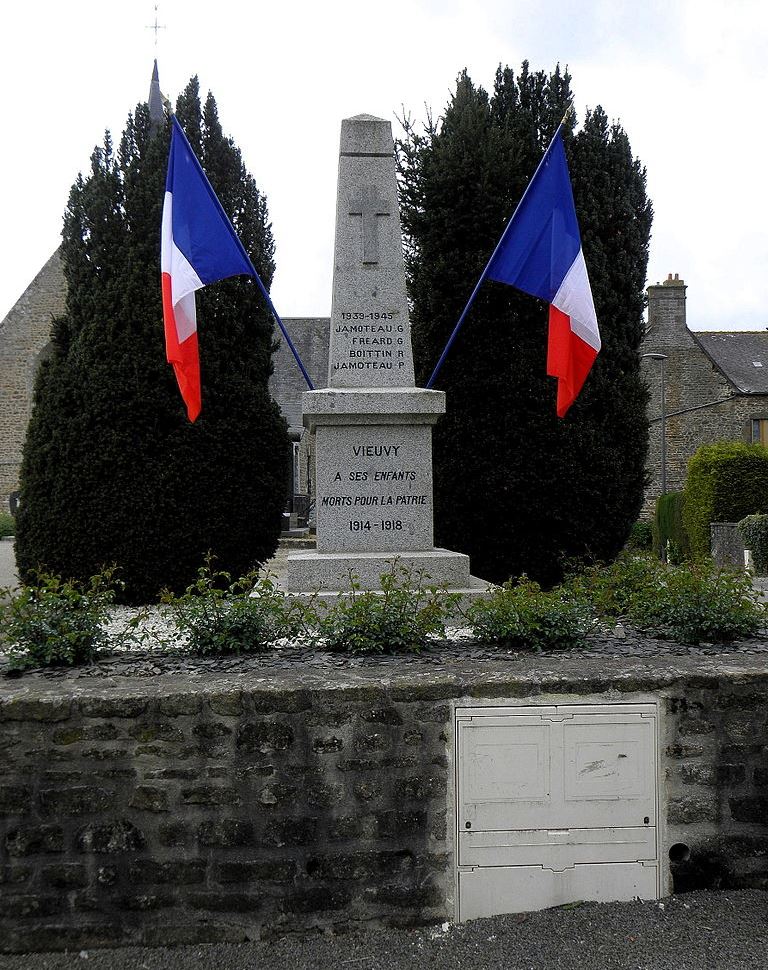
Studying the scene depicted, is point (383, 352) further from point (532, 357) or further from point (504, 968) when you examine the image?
point (504, 968)

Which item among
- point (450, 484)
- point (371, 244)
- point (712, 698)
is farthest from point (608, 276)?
point (712, 698)

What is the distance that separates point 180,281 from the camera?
5516 mm

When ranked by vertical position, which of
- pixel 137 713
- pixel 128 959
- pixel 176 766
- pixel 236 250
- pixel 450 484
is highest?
pixel 236 250

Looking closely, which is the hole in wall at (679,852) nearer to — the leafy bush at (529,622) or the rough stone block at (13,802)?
the leafy bush at (529,622)

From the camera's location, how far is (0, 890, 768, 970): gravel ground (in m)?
2.86

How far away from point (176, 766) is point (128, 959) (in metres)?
0.68

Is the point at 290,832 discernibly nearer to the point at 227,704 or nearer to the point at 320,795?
the point at 320,795

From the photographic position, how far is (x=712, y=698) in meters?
3.31

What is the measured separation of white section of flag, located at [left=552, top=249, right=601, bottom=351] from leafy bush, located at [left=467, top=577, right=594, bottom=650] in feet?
7.80

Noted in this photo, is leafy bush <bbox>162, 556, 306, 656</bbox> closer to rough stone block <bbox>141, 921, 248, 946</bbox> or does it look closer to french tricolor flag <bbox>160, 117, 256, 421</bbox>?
rough stone block <bbox>141, 921, 248, 946</bbox>

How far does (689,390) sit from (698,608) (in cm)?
2632

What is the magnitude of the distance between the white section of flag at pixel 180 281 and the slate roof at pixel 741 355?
85.2ft

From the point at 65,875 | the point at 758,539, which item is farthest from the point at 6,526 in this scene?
the point at 65,875

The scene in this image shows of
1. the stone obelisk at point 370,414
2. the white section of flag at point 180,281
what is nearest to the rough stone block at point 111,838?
the stone obelisk at point 370,414
